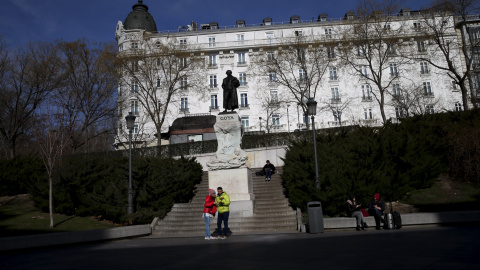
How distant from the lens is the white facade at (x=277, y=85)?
49.9 metres

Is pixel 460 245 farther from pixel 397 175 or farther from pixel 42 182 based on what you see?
pixel 42 182

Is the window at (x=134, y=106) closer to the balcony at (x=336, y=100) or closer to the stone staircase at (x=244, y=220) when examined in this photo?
the balcony at (x=336, y=100)

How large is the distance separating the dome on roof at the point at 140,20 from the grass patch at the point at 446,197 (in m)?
51.1

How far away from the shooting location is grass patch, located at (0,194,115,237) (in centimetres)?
1351

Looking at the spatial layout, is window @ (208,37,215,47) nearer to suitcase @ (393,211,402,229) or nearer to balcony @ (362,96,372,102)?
balcony @ (362,96,372,102)

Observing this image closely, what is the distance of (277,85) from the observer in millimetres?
50125

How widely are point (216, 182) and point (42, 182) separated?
366 inches

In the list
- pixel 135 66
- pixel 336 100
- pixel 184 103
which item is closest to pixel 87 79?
pixel 135 66

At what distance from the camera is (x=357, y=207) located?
1290cm

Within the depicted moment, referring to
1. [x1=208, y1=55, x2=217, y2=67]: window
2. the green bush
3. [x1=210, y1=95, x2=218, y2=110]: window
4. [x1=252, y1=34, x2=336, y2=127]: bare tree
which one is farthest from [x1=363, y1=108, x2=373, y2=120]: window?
the green bush

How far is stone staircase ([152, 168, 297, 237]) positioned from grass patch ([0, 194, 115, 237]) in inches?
104

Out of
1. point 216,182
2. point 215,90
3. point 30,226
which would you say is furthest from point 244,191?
point 215,90

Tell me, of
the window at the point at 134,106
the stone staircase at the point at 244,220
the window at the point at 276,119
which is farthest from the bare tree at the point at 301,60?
the stone staircase at the point at 244,220

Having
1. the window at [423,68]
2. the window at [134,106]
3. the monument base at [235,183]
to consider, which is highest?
the window at [423,68]
